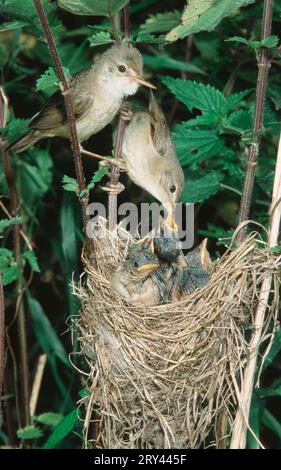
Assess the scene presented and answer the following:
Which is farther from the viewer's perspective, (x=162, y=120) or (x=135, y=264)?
(x=162, y=120)

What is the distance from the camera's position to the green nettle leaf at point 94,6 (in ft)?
7.87

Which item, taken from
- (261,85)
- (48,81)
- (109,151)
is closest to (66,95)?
(48,81)

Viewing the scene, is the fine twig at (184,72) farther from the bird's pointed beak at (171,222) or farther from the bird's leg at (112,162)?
the bird's leg at (112,162)

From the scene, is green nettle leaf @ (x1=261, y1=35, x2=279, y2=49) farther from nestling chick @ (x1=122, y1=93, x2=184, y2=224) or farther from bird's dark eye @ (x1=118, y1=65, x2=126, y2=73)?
nestling chick @ (x1=122, y1=93, x2=184, y2=224)

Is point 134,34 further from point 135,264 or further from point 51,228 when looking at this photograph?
point 51,228

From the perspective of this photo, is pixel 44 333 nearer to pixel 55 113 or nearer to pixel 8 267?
pixel 8 267

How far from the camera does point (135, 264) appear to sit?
9.70 feet

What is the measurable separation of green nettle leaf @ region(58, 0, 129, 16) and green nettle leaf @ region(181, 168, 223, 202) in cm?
90

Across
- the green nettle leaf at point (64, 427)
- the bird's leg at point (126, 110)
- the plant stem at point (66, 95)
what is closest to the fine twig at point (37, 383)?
the green nettle leaf at point (64, 427)

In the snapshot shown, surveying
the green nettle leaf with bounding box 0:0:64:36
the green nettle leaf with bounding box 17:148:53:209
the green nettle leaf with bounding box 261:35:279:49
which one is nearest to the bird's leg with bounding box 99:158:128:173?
the green nettle leaf with bounding box 0:0:64:36

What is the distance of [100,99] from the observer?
3.24 metres

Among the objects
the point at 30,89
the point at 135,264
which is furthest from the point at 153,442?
the point at 30,89

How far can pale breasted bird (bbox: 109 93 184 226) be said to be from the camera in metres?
3.44
